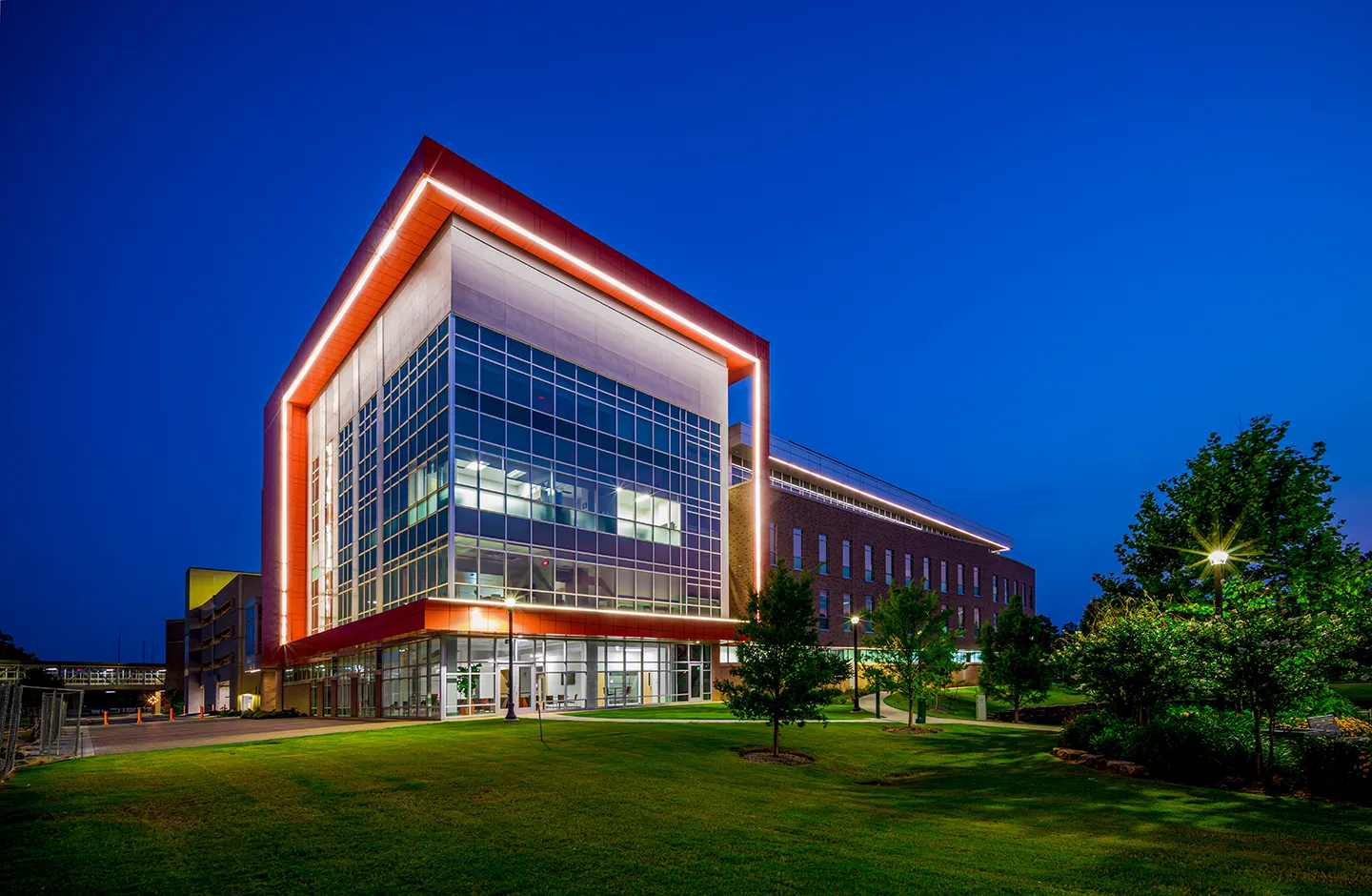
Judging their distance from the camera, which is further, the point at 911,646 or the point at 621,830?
the point at 911,646

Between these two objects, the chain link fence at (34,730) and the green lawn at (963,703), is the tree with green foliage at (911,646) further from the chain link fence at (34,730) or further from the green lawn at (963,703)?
the chain link fence at (34,730)

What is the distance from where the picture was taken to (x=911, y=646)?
37750 mm

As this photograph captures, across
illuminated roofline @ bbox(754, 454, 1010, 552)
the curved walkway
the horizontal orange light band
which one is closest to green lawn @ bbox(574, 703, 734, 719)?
the curved walkway

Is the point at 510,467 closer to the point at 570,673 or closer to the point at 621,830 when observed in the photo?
the point at 570,673

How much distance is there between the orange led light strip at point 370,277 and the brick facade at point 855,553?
191 cm

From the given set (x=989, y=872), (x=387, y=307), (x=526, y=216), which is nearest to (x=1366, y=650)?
(x=989, y=872)

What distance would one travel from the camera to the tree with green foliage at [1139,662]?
20.5 m

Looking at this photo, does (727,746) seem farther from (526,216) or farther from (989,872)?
(526,216)

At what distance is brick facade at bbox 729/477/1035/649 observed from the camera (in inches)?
2259

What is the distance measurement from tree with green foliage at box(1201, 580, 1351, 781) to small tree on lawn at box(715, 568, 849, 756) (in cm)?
1110

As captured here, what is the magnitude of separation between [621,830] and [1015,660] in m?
34.7

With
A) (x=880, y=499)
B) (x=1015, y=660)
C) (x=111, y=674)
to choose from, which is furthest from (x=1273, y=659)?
(x=111, y=674)

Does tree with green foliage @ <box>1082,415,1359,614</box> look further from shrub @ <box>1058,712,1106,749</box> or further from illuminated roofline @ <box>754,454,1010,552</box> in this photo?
illuminated roofline @ <box>754,454,1010,552</box>

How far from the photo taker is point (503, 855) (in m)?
10.6
